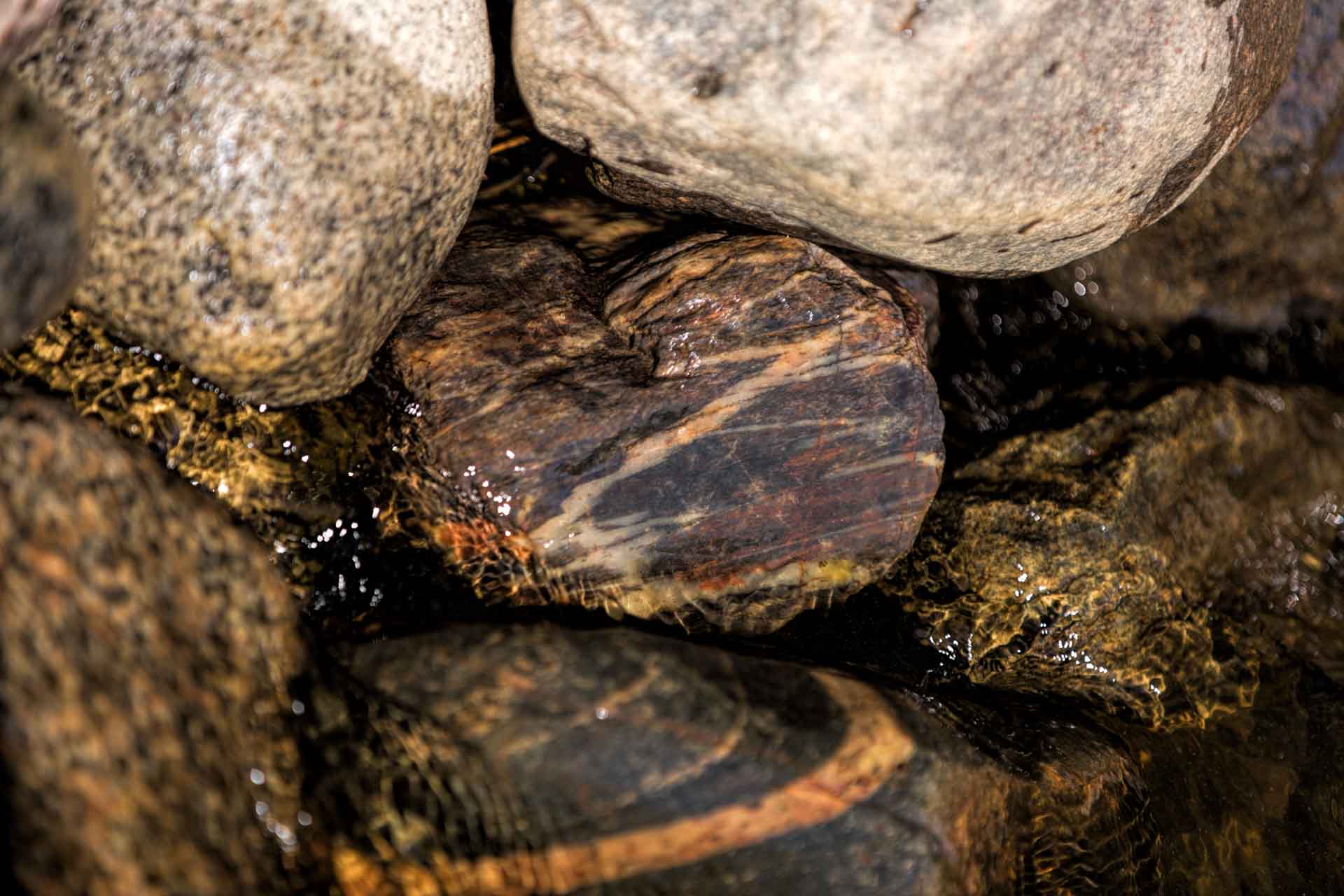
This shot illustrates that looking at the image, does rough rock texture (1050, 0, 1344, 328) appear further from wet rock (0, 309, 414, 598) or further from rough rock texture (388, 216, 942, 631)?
wet rock (0, 309, 414, 598)

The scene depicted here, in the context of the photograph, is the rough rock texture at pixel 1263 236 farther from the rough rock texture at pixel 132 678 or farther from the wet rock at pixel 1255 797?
the rough rock texture at pixel 132 678

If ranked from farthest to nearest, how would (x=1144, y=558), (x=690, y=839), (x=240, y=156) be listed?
(x=1144, y=558), (x=240, y=156), (x=690, y=839)

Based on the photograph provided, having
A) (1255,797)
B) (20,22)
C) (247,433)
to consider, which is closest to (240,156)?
(20,22)

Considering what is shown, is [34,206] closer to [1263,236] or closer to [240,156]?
[240,156]

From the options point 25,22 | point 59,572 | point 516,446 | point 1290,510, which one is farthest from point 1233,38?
point 59,572

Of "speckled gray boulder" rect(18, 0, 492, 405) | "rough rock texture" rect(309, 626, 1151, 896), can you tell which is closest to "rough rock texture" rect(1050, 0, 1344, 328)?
"rough rock texture" rect(309, 626, 1151, 896)

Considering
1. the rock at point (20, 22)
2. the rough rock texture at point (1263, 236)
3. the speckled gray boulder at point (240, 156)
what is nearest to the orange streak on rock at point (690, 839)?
the speckled gray boulder at point (240, 156)
